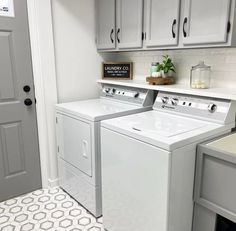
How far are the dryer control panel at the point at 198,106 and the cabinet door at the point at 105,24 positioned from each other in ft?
2.76

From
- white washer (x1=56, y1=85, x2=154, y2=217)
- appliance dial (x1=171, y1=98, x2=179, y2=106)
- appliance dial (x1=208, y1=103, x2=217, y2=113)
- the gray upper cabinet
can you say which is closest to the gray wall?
the gray upper cabinet

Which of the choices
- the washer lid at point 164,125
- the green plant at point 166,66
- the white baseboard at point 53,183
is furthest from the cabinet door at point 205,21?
the white baseboard at point 53,183

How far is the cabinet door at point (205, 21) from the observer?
1552 mm

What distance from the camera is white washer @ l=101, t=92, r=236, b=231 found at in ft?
4.63

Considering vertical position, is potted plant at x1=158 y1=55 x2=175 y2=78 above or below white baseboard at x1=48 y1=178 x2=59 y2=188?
above

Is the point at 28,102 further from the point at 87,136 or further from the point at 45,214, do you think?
the point at 45,214

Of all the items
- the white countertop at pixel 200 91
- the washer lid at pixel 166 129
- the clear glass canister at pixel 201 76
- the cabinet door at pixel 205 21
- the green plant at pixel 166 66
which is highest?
the cabinet door at pixel 205 21

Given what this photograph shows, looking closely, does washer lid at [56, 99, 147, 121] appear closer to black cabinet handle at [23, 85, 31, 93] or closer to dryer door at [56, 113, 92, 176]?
dryer door at [56, 113, 92, 176]

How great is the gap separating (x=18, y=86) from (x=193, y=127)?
Answer: 5.43 ft

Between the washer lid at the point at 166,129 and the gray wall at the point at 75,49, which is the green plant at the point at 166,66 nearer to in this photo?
the washer lid at the point at 166,129

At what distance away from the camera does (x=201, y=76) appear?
1.99m

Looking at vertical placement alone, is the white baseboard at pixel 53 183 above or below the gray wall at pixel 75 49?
below

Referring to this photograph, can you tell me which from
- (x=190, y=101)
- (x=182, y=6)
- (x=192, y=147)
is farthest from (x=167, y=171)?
(x=182, y=6)

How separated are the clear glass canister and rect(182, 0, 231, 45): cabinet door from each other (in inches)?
11.7
